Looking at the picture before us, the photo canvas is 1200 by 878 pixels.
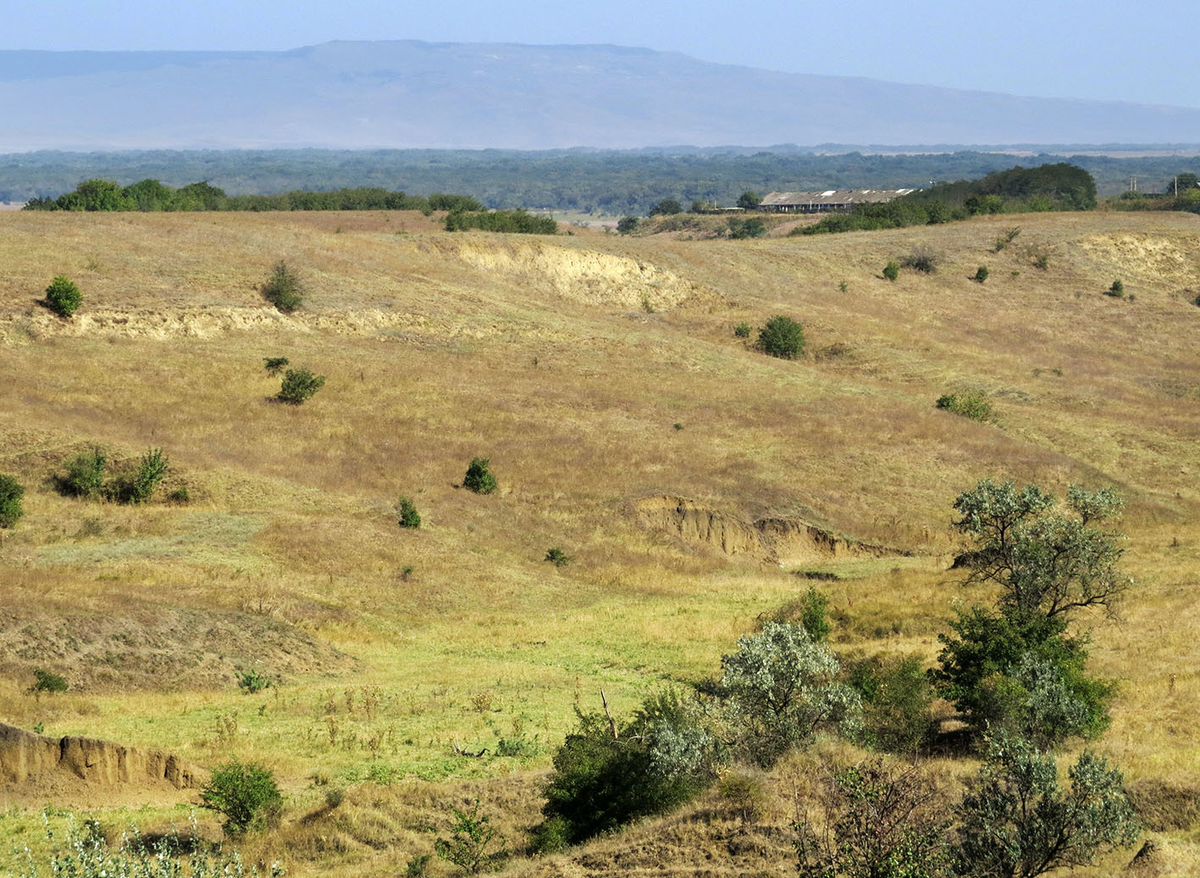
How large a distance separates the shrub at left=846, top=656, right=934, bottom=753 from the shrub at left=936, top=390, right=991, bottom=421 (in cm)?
3804

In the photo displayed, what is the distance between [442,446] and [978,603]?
23616 millimetres

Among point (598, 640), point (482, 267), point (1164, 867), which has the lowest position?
point (598, 640)

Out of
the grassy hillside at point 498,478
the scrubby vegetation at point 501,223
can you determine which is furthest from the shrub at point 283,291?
the scrubby vegetation at point 501,223

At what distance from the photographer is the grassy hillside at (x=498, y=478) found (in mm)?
24092

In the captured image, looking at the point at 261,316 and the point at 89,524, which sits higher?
the point at 261,316

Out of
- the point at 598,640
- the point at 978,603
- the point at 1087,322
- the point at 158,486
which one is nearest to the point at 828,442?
the point at 978,603

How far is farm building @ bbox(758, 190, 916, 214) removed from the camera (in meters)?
169

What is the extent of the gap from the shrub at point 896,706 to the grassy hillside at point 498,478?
144 inches

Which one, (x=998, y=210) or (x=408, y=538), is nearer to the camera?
(x=408, y=538)

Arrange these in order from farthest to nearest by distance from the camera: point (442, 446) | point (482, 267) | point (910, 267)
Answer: point (910, 267) → point (482, 267) → point (442, 446)

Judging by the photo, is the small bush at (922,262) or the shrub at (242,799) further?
the small bush at (922,262)

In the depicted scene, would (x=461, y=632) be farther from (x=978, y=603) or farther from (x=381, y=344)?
(x=381, y=344)

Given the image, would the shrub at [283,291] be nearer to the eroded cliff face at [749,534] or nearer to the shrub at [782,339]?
the shrub at [782,339]

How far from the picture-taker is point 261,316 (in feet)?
205
